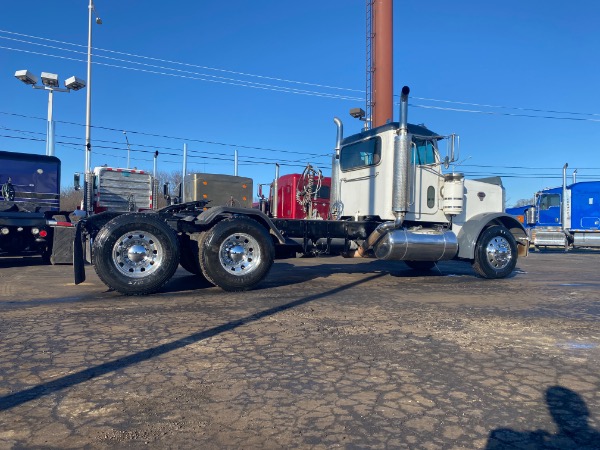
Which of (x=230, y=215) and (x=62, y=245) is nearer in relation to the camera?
(x=230, y=215)

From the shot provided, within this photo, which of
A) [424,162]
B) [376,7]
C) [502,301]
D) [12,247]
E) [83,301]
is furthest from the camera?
[376,7]

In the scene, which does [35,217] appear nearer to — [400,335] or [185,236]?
[185,236]

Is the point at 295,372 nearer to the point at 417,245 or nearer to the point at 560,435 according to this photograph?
the point at 560,435

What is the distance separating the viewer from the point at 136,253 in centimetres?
707

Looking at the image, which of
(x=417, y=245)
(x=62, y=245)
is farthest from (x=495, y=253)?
(x=62, y=245)

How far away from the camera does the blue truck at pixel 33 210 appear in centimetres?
877

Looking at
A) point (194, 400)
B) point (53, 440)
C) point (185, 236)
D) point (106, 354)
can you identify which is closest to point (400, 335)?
point (194, 400)

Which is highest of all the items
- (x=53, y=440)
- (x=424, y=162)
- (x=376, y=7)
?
(x=376, y=7)

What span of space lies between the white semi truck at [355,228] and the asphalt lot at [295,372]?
Answer: 619mm

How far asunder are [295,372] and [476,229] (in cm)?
706

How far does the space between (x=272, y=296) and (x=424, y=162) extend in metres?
4.46

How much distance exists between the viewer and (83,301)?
660 cm

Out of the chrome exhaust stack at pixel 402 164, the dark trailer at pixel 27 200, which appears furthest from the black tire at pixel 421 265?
the dark trailer at pixel 27 200

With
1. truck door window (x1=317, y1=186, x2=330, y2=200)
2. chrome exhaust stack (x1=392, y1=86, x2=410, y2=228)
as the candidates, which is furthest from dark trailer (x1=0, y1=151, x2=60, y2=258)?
truck door window (x1=317, y1=186, x2=330, y2=200)
